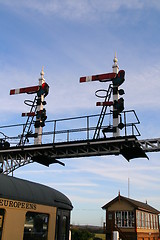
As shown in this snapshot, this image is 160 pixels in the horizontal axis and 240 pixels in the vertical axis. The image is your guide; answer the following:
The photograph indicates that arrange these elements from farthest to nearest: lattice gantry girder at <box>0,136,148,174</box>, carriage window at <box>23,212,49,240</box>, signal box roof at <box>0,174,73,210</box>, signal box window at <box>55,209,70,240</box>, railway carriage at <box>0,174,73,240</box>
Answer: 1. lattice gantry girder at <box>0,136,148,174</box>
2. signal box window at <box>55,209,70,240</box>
3. carriage window at <box>23,212,49,240</box>
4. signal box roof at <box>0,174,73,210</box>
5. railway carriage at <box>0,174,73,240</box>

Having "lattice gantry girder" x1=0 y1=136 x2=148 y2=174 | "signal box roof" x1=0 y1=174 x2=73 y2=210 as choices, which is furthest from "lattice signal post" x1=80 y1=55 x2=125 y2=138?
"signal box roof" x1=0 y1=174 x2=73 y2=210

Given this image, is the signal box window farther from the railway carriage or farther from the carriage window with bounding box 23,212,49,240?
the carriage window with bounding box 23,212,49,240

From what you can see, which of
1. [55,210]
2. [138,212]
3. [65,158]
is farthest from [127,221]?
[55,210]

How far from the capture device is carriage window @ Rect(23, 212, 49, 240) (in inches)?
282

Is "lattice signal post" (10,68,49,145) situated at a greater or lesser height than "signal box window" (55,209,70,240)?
greater

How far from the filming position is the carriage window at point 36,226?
717 cm

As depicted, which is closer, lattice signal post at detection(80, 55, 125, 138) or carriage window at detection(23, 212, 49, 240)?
carriage window at detection(23, 212, 49, 240)

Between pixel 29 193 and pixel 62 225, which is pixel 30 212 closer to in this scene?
pixel 29 193

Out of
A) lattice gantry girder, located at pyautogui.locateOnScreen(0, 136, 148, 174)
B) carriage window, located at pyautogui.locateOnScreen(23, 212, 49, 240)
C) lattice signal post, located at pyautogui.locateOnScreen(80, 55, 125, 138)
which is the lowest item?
carriage window, located at pyautogui.locateOnScreen(23, 212, 49, 240)

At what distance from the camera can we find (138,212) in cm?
2986

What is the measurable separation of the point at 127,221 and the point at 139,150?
1734 centimetres

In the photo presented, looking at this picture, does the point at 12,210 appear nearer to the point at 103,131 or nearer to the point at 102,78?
the point at 103,131

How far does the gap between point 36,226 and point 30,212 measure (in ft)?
1.60

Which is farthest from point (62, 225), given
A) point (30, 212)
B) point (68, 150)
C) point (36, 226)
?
point (68, 150)
